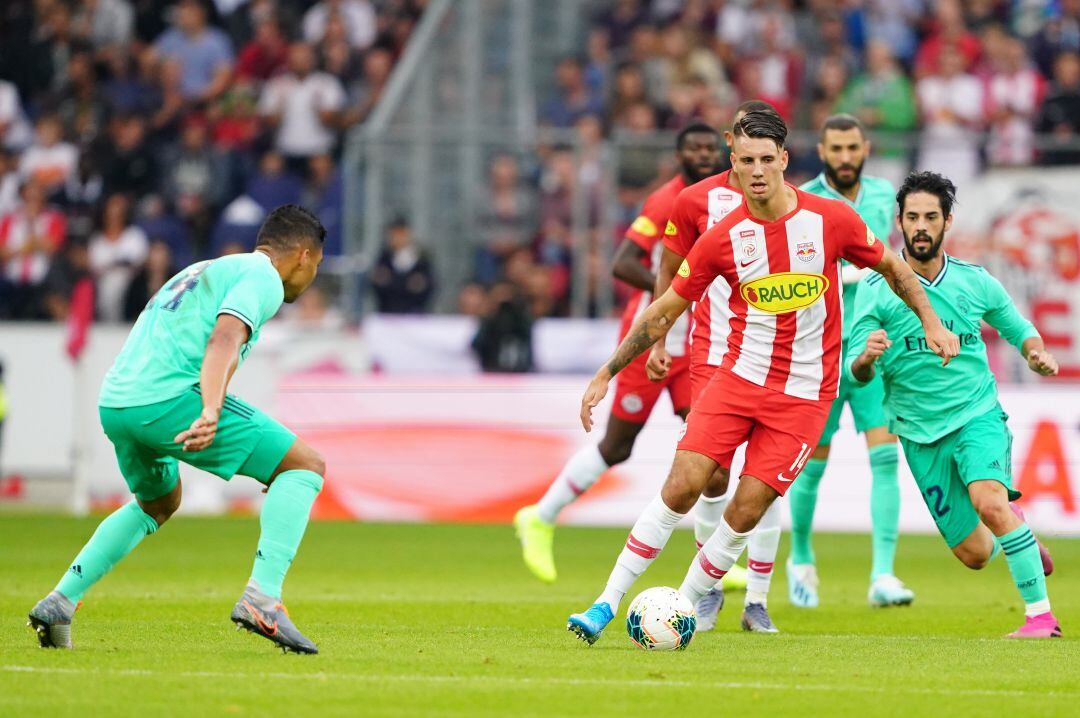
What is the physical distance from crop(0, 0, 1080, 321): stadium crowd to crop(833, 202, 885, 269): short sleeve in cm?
1022

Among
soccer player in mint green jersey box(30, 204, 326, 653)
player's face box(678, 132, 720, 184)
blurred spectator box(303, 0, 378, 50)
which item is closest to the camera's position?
soccer player in mint green jersey box(30, 204, 326, 653)

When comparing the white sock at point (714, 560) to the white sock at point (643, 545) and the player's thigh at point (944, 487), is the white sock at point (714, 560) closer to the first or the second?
the white sock at point (643, 545)

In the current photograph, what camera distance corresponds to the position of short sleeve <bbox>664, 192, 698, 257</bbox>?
28.5ft

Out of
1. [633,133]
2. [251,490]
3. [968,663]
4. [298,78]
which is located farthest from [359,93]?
[968,663]

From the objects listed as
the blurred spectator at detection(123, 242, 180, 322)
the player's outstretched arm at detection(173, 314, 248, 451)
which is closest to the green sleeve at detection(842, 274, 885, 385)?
the player's outstretched arm at detection(173, 314, 248, 451)

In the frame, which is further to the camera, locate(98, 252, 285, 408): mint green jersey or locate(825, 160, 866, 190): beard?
locate(825, 160, 866, 190): beard

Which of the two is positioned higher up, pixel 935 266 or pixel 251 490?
pixel 935 266

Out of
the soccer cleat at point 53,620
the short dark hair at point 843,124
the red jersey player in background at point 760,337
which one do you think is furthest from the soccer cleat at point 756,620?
the soccer cleat at point 53,620

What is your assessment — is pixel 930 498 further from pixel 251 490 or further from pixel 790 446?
pixel 251 490

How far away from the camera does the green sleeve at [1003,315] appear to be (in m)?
8.94

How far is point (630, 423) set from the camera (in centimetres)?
1118

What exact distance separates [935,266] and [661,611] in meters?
2.49

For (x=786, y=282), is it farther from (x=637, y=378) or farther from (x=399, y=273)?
(x=399, y=273)

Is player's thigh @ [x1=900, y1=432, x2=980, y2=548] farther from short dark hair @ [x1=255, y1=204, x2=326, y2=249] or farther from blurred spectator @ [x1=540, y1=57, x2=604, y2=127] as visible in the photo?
blurred spectator @ [x1=540, y1=57, x2=604, y2=127]
